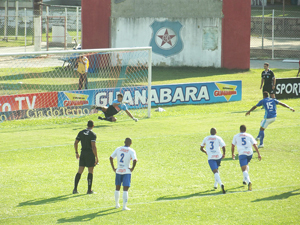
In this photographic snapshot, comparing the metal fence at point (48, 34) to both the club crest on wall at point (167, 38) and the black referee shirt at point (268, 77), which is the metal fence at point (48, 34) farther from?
the black referee shirt at point (268, 77)

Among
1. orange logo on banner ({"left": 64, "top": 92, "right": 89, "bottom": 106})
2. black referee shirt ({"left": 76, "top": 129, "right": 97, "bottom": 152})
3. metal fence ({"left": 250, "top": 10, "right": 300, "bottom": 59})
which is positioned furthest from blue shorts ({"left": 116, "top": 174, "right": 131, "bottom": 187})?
metal fence ({"left": 250, "top": 10, "right": 300, "bottom": 59})

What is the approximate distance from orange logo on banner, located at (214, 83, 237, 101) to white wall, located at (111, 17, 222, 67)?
31.7ft

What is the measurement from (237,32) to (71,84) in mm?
15040

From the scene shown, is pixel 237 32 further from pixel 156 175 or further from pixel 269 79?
pixel 156 175

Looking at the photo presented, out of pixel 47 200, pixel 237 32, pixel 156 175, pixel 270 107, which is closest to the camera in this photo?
pixel 47 200

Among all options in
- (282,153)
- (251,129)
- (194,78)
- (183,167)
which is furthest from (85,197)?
(194,78)

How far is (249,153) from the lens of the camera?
1248cm

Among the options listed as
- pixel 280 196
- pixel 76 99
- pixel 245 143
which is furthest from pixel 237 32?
pixel 280 196

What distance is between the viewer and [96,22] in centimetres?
3488

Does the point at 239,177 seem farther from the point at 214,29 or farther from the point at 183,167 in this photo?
the point at 214,29

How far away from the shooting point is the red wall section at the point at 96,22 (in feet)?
114

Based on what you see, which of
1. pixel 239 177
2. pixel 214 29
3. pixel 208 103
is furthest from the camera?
pixel 214 29

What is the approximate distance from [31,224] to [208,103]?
1648 centimetres

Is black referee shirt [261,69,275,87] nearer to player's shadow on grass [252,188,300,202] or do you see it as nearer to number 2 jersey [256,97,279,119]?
number 2 jersey [256,97,279,119]
